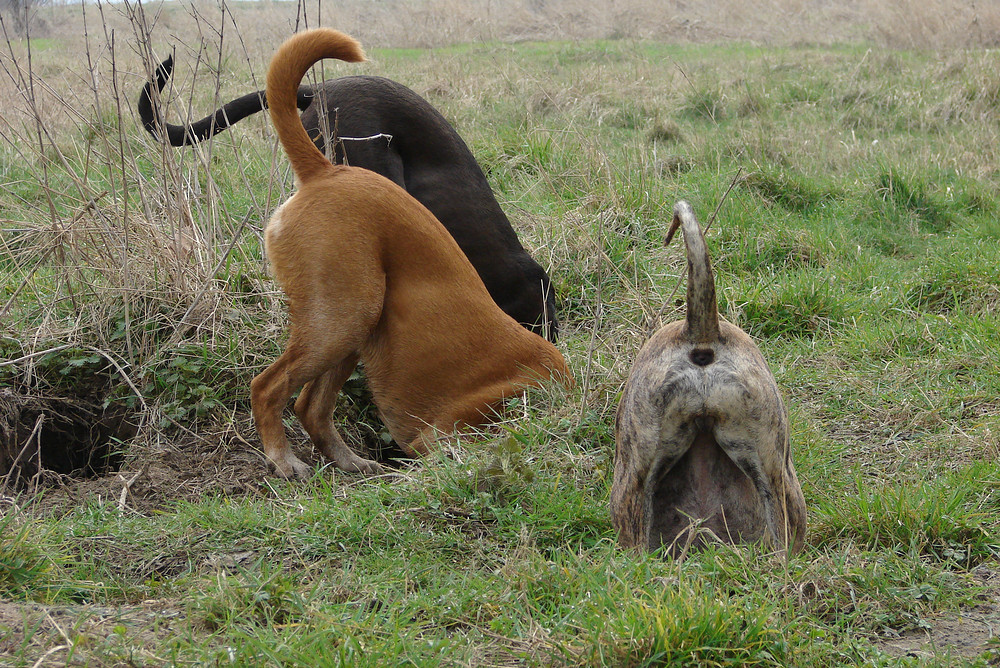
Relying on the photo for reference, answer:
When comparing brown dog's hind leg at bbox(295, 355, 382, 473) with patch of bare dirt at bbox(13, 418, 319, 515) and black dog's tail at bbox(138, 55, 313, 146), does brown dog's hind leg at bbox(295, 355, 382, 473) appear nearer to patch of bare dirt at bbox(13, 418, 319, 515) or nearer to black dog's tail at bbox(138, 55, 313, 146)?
patch of bare dirt at bbox(13, 418, 319, 515)

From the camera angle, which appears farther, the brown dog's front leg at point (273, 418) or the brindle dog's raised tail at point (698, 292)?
the brown dog's front leg at point (273, 418)

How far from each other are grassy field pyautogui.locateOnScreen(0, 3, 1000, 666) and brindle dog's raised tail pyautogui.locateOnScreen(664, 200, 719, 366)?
24.2 inches

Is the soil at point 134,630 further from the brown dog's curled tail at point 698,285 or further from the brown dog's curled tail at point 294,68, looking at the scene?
the brown dog's curled tail at point 294,68

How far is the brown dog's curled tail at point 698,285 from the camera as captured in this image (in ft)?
8.05

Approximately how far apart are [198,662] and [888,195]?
229 inches

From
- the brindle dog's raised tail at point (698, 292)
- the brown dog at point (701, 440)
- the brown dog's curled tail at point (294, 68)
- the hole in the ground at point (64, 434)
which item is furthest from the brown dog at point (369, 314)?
the brindle dog's raised tail at point (698, 292)

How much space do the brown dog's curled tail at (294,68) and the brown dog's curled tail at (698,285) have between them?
68.3 inches

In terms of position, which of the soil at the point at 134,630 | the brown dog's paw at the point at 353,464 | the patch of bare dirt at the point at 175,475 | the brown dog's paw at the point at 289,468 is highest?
the soil at the point at 134,630

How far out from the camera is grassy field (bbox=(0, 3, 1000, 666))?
2336mm

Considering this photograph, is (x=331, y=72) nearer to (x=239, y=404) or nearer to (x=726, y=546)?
(x=239, y=404)

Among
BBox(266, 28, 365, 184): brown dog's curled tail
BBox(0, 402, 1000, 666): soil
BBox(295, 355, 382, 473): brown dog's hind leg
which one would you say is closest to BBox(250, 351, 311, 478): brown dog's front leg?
BBox(295, 355, 382, 473): brown dog's hind leg

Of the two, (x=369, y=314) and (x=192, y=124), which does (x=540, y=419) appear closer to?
(x=369, y=314)

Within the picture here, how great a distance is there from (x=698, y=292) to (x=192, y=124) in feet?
10.9

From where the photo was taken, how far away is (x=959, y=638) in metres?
2.32
